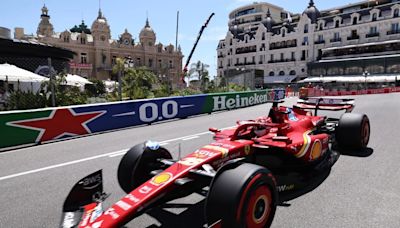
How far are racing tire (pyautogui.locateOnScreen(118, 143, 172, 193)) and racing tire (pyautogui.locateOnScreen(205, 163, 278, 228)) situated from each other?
1.21 m

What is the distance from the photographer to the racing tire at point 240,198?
2715mm

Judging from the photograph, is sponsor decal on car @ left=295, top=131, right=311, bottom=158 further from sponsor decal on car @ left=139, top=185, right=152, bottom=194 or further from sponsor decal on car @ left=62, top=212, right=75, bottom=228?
sponsor decal on car @ left=62, top=212, right=75, bottom=228

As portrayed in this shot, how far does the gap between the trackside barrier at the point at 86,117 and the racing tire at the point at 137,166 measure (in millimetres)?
4399

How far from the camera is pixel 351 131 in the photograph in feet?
19.7

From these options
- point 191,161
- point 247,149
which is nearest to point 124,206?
point 191,161

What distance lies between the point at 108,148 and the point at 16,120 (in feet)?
8.98

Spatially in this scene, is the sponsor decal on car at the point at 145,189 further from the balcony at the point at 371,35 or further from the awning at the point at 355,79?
the balcony at the point at 371,35

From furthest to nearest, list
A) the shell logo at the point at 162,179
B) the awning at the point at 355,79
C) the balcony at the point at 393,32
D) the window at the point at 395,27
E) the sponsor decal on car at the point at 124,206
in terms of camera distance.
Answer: the window at the point at 395,27
the balcony at the point at 393,32
the awning at the point at 355,79
the shell logo at the point at 162,179
the sponsor decal on car at the point at 124,206

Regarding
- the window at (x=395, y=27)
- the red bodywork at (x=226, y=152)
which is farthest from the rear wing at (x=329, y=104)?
the window at (x=395, y=27)

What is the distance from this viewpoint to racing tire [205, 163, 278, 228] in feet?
8.91

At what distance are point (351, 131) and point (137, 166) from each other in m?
4.47

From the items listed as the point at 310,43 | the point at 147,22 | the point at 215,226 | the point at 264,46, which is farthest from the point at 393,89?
the point at 147,22

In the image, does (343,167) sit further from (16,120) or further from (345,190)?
(16,120)

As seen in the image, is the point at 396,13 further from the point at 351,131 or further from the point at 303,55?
the point at 351,131
